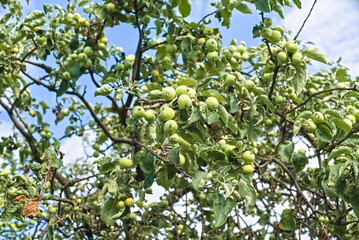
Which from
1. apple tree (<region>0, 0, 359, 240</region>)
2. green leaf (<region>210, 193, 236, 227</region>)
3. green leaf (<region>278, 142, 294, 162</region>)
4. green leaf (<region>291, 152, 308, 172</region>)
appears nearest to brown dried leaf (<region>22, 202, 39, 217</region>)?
apple tree (<region>0, 0, 359, 240</region>)

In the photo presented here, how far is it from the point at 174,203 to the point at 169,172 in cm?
200

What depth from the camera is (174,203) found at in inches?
165

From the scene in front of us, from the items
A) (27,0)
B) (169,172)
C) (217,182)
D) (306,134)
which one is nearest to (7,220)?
(169,172)

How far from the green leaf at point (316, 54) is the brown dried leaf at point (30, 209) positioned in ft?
5.91

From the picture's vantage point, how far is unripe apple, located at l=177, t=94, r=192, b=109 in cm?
194

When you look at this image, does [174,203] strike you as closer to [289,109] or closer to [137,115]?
[289,109]

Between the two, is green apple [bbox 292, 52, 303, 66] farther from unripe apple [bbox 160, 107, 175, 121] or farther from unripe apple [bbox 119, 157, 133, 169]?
unripe apple [bbox 119, 157, 133, 169]

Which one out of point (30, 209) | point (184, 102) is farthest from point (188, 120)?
point (30, 209)

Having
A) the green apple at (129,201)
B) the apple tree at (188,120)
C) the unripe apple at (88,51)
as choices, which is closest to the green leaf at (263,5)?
the apple tree at (188,120)

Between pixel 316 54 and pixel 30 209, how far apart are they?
1879mm

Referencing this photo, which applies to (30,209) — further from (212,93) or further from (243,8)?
(243,8)

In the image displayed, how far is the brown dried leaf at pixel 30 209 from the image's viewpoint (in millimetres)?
2422

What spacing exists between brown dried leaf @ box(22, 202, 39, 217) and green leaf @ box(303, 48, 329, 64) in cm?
180

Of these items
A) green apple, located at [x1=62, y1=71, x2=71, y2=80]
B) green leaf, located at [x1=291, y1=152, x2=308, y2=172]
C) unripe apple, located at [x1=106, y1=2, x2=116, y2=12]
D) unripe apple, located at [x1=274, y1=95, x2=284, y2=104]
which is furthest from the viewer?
green apple, located at [x1=62, y1=71, x2=71, y2=80]
